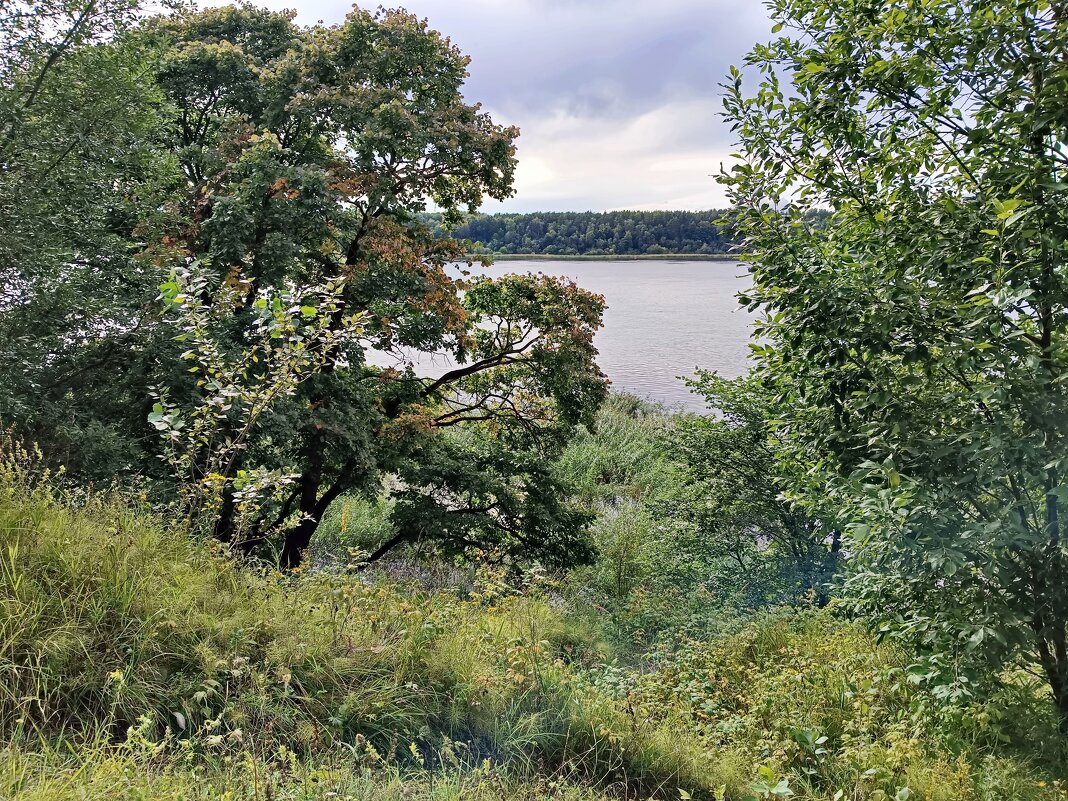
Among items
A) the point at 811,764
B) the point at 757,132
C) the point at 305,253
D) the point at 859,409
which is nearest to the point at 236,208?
the point at 305,253

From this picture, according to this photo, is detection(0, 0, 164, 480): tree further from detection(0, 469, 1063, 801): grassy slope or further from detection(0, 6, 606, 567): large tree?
detection(0, 469, 1063, 801): grassy slope

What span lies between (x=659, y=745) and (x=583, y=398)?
228 inches

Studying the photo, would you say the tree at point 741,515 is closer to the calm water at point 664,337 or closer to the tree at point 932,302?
the calm water at point 664,337

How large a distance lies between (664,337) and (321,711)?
92.1ft

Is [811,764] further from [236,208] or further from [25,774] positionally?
[236,208]

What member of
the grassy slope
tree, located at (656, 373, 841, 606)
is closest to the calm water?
tree, located at (656, 373, 841, 606)

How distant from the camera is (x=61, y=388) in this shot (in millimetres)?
4781

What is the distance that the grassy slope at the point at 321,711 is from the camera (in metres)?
2.10

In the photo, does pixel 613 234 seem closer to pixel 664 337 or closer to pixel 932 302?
pixel 664 337

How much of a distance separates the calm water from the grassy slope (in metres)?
2.53

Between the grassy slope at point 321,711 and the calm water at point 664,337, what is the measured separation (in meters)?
2.53

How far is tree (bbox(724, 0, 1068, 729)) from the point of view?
233 centimetres

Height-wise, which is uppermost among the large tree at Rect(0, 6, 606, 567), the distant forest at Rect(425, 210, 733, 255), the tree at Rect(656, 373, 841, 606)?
the distant forest at Rect(425, 210, 733, 255)

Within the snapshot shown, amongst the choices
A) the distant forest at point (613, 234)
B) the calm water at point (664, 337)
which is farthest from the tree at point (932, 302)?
the distant forest at point (613, 234)
